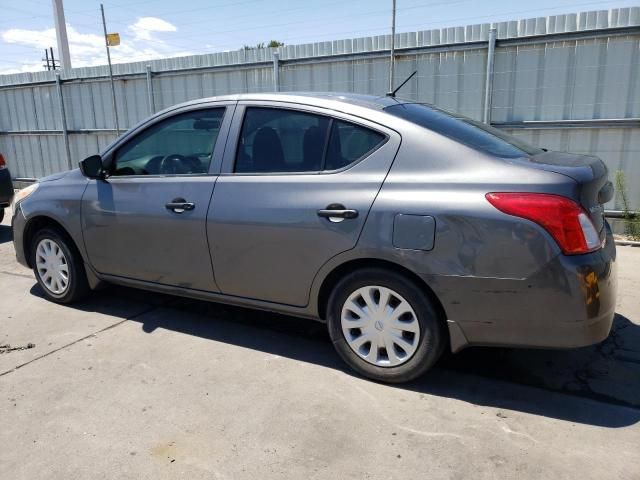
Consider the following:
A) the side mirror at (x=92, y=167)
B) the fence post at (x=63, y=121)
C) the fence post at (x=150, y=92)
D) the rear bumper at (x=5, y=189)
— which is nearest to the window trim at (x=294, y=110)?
the side mirror at (x=92, y=167)

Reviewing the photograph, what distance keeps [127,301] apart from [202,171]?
68.4 inches

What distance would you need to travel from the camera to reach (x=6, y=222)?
28.8 ft

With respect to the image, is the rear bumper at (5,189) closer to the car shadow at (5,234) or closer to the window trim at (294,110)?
the car shadow at (5,234)

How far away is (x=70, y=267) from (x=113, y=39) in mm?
7376

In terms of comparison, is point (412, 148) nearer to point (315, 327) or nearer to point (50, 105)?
point (315, 327)

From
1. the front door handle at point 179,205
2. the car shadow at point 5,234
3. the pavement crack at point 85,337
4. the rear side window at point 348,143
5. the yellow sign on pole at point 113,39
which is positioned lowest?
the pavement crack at point 85,337

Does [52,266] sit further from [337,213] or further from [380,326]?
[380,326]

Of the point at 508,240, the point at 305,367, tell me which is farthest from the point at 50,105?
the point at 508,240

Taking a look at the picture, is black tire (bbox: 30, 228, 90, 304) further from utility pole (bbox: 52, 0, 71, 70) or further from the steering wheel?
utility pole (bbox: 52, 0, 71, 70)

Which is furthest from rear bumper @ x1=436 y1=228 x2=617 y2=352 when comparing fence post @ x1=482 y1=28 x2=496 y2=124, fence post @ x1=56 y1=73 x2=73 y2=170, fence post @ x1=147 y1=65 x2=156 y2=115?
fence post @ x1=56 y1=73 x2=73 y2=170

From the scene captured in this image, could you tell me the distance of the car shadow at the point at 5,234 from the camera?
292 inches

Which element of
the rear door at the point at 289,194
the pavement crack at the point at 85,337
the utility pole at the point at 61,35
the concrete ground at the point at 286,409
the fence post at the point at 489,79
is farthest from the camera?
the utility pole at the point at 61,35

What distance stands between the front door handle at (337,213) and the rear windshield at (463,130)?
64cm

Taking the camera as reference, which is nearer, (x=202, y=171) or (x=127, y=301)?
(x=202, y=171)
